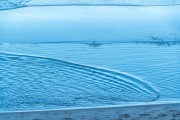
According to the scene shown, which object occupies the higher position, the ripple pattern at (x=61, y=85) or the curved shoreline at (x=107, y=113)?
the ripple pattern at (x=61, y=85)

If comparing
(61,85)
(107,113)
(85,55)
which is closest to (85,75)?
(61,85)

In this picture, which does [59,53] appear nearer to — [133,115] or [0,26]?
[0,26]

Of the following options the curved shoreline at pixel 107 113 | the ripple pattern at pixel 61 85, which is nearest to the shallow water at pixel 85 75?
the ripple pattern at pixel 61 85

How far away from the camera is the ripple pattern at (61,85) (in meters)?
3.50

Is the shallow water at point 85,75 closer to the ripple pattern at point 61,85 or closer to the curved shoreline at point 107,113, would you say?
the ripple pattern at point 61,85

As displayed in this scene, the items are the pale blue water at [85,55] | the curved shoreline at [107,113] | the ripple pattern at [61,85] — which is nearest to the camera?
the curved shoreline at [107,113]

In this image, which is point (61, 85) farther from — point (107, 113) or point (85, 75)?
point (107, 113)

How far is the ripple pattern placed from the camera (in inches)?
138

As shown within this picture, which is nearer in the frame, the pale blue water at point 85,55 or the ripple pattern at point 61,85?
the ripple pattern at point 61,85

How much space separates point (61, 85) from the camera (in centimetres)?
386

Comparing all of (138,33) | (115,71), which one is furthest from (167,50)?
(115,71)

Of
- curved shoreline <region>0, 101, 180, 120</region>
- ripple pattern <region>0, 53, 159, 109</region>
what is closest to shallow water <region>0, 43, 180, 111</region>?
ripple pattern <region>0, 53, 159, 109</region>

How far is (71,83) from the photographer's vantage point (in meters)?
3.90

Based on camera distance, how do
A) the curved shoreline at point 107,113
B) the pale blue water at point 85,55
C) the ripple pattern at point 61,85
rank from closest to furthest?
the curved shoreline at point 107,113 → the ripple pattern at point 61,85 → the pale blue water at point 85,55
